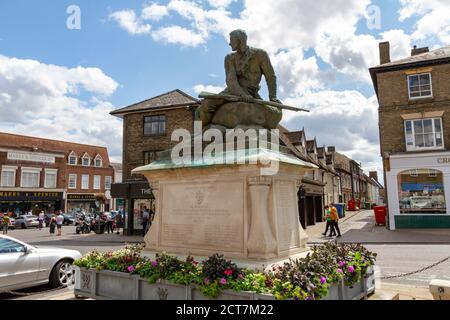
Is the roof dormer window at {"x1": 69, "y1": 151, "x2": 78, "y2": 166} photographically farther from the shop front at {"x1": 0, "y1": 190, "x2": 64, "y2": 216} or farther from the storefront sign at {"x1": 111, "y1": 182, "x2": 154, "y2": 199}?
the storefront sign at {"x1": 111, "y1": 182, "x2": 154, "y2": 199}

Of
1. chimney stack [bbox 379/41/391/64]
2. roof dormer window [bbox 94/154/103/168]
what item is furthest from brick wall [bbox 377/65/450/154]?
roof dormer window [bbox 94/154/103/168]

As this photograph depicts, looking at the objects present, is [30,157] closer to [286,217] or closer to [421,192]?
[421,192]

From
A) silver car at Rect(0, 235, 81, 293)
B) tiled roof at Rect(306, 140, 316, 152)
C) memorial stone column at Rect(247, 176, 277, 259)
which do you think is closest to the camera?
memorial stone column at Rect(247, 176, 277, 259)

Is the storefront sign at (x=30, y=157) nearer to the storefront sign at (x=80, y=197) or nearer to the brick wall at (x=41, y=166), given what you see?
the brick wall at (x=41, y=166)

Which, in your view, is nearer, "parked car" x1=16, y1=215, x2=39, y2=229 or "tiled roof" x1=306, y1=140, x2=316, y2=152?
"parked car" x1=16, y1=215, x2=39, y2=229

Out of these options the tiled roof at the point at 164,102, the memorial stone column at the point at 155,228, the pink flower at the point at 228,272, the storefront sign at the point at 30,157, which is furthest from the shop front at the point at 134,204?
the storefront sign at the point at 30,157

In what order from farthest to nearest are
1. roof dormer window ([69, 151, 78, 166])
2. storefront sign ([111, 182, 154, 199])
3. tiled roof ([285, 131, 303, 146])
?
roof dormer window ([69, 151, 78, 166]) → tiled roof ([285, 131, 303, 146]) → storefront sign ([111, 182, 154, 199])

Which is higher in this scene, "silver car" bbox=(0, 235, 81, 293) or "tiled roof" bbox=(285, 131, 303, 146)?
"tiled roof" bbox=(285, 131, 303, 146)

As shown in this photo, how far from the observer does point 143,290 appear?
4.90 meters

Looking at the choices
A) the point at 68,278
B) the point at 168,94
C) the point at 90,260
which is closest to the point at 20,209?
the point at 168,94

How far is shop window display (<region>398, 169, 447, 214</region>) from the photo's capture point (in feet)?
70.7

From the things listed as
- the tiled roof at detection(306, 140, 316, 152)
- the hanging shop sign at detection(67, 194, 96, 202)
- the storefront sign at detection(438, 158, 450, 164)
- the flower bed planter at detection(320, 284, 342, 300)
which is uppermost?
the tiled roof at detection(306, 140, 316, 152)

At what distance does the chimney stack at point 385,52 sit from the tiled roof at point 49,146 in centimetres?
3768
